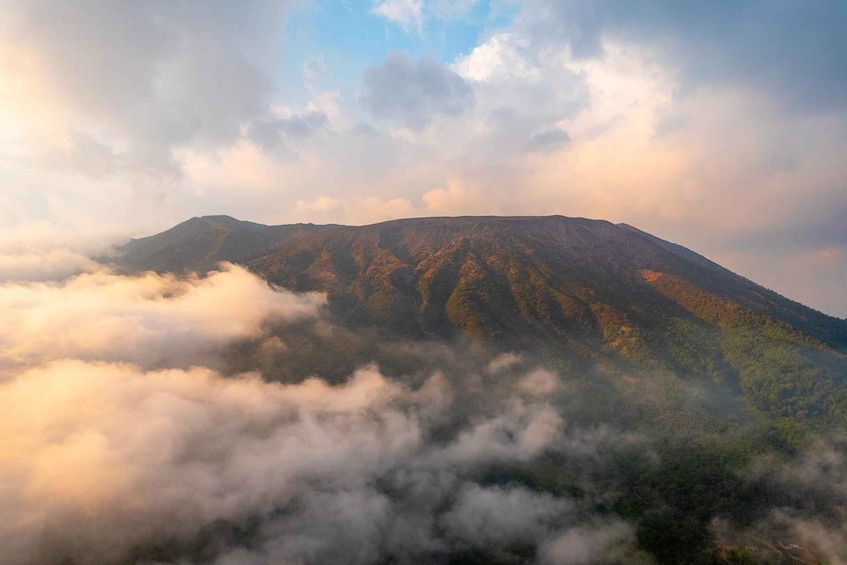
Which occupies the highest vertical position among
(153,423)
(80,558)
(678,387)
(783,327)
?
(783,327)

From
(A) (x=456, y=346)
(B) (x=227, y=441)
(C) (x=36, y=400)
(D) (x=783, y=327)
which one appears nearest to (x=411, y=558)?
(B) (x=227, y=441)

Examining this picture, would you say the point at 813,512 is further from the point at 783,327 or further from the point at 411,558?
the point at 411,558

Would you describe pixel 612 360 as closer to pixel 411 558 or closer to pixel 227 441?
pixel 411 558

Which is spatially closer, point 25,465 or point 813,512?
point 813,512

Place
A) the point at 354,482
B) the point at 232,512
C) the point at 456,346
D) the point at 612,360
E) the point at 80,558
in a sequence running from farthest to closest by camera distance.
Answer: the point at 456,346, the point at 612,360, the point at 354,482, the point at 232,512, the point at 80,558

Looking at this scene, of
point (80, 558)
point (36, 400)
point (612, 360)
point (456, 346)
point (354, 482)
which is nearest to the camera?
point (80, 558)

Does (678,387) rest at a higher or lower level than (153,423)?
higher

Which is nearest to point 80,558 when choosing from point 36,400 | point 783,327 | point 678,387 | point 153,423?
point 153,423

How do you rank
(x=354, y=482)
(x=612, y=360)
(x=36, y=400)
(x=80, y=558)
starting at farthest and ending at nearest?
(x=612, y=360), (x=36, y=400), (x=354, y=482), (x=80, y=558)

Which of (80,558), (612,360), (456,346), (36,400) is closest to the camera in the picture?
(80,558)
